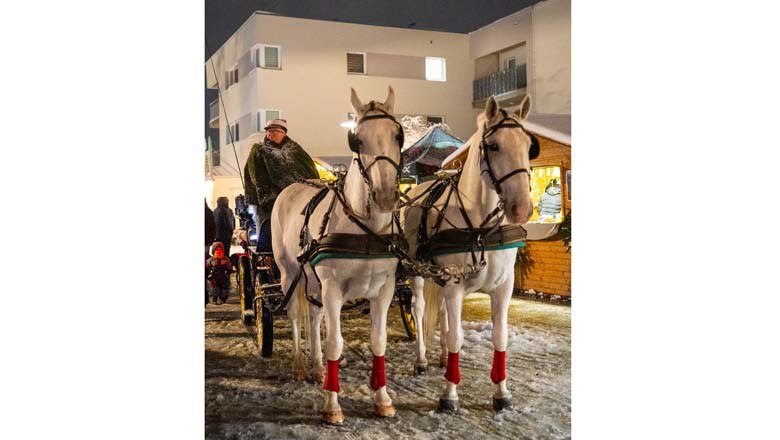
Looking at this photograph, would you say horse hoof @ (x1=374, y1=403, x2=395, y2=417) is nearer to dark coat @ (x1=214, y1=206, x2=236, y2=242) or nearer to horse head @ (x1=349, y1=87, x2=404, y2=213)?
horse head @ (x1=349, y1=87, x2=404, y2=213)

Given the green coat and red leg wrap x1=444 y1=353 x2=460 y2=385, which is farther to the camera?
the green coat

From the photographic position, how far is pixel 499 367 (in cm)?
352

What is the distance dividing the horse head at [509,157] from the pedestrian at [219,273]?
5.46ft

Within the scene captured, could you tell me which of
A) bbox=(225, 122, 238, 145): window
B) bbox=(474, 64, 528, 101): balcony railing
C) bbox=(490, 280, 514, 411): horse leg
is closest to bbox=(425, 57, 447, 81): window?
bbox=(474, 64, 528, 101): balcony railing

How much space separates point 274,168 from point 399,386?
1484 millimetres

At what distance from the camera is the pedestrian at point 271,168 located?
3545 mm

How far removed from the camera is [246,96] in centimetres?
356

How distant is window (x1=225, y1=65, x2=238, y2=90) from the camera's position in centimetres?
354

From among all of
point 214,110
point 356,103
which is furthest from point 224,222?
point 356,103

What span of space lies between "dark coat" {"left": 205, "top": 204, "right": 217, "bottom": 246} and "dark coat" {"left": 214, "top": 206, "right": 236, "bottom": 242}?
2cm

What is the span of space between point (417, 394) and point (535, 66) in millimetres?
2034

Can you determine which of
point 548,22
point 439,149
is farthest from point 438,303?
point 548,22

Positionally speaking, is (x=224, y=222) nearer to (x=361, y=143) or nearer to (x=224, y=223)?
(x=224, y=223)

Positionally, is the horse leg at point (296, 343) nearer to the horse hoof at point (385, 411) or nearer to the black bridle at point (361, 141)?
the horse hoof at point (385, 411)
